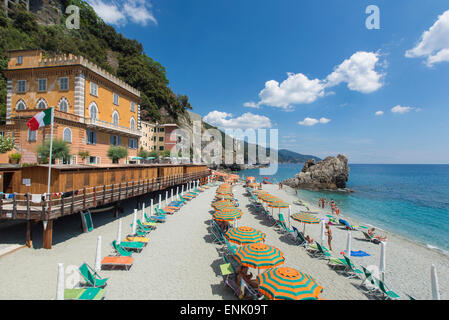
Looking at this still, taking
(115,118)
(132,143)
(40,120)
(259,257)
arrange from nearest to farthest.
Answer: (259,257) < (40,120) < (115,118) < (132,143)

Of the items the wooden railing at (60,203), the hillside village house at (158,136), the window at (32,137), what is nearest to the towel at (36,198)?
the wooden railing at (60,203)

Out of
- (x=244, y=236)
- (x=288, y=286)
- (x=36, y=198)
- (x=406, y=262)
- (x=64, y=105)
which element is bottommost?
(x=406, y=262)

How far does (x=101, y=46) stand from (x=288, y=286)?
76.7 metres

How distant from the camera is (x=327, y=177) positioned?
182 ft

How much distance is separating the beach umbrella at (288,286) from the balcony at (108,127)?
26314mm

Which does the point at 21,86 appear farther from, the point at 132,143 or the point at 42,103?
the point at 132,143

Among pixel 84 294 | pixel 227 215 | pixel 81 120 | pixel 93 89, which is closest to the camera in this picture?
pixel 84 294

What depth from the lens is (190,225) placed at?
15.4 meters

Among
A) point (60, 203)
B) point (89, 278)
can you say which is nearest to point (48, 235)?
point (60, 203)

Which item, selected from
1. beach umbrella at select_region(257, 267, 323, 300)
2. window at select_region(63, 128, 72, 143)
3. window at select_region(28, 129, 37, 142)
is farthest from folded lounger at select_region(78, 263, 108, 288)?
window at select_region(28, 129, 37, 142)

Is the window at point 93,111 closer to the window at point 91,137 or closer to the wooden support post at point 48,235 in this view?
the window at point 91,137

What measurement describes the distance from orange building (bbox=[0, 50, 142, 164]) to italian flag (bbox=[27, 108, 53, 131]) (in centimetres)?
1038

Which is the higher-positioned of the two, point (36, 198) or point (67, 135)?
point (67, 135)

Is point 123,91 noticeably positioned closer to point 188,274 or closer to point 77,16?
point 188,274
